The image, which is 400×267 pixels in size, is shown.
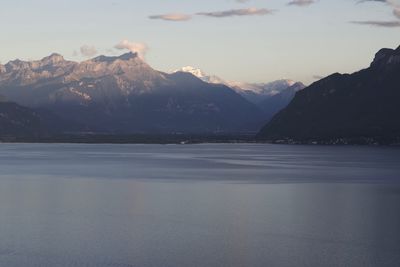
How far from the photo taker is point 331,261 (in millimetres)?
59750

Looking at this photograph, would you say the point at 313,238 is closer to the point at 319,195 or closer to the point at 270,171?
the point at 319,195

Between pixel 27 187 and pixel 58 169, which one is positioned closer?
pixel 27 187

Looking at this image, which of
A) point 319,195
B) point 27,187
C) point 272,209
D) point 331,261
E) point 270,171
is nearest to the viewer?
point 331,261

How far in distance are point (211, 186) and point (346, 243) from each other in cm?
5390

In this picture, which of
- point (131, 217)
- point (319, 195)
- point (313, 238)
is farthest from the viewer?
point (319, 195)

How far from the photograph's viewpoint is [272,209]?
89.0m

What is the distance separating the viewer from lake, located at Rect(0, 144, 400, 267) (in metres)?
61.0

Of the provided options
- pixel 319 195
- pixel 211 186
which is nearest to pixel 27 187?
pixel 211 186

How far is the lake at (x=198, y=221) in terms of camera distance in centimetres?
6103

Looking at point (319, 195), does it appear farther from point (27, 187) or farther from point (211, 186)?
point (27, 187)

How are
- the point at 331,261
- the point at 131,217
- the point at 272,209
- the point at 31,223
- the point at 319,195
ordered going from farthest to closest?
the point at 319,195 → the point at 272,209 → the point at 131,217 → the point at 31,223 → the point at 331,261

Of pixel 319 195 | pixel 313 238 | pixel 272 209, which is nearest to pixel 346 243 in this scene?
pixel 313 238

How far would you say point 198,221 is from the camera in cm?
7862

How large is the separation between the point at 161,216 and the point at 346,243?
23.7m
